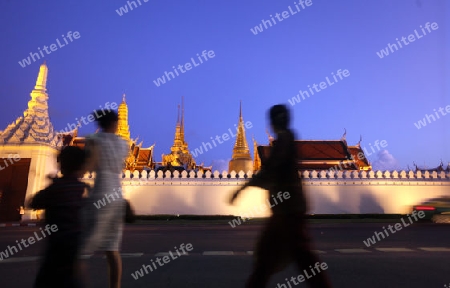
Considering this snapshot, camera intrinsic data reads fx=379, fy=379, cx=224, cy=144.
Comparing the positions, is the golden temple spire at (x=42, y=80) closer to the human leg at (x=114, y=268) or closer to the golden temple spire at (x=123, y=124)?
the golden temple spire at (x=123, y=124)

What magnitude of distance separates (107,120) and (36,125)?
17.6m

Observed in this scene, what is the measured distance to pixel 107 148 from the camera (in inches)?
138

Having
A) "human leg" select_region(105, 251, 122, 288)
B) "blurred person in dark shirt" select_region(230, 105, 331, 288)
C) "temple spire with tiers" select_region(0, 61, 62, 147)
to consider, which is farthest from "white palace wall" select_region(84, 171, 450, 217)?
"blurred person in dark shirt" select_region(230, 105, 331, 288)

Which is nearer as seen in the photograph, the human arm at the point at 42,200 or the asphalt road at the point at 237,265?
the human arm at the point at 42,200

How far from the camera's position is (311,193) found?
20.1 metres

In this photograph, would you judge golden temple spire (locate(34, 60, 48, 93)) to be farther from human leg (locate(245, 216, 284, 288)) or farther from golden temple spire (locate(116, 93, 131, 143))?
human leg (locate(245, 216, 284, 288))

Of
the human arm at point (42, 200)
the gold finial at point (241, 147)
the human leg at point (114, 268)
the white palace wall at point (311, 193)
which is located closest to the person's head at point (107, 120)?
the human arm at point (42, 200)

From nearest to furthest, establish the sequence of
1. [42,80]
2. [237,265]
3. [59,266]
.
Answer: [59,266]
[237,265]
[42,80]

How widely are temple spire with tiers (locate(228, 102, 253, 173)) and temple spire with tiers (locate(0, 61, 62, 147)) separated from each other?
16.7 m

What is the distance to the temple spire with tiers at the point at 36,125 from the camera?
18.5m

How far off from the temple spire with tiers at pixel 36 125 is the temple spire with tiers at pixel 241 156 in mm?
16681

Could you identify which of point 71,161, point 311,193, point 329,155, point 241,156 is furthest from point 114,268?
point 241,156

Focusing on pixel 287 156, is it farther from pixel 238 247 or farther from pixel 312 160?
pixel 312 160

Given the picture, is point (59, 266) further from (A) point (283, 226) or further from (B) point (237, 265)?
(B) point (237, 265)
